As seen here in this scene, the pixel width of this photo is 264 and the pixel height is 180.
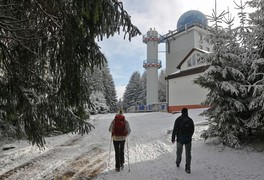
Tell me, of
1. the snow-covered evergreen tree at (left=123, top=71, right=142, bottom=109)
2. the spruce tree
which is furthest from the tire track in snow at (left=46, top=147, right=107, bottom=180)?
the snow-covered evergreen tree at (left=123, top=71, right=142, bottom=109)

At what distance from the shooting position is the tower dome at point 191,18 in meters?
48.3

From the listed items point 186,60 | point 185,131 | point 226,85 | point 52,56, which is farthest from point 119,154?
point 186,60

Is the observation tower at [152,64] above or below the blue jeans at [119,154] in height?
above

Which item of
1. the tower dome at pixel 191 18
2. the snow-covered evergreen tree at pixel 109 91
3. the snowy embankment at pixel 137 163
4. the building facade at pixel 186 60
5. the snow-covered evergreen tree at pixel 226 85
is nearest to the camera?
the snowy embankment at pixel 137 163

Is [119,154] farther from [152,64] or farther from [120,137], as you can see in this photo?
[152,64]

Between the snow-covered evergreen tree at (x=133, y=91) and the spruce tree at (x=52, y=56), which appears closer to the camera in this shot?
the spruce tree at (x=52, y=56)

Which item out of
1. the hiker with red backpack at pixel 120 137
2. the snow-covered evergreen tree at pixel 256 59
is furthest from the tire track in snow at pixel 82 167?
the snow-covered evergreen tree at pixel 256 59

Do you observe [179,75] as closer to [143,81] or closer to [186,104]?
[186,104]

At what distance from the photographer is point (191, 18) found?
49344 millimetres

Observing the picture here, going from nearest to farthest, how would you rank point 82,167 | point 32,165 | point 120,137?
point 120,137 → point 82,167 → point 32,165

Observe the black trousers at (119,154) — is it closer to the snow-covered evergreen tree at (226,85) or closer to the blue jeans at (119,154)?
the blue jeans at (119,154)

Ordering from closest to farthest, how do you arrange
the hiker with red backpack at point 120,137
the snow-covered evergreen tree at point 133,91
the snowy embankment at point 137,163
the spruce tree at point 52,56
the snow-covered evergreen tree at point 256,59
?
the spruce tree at point 52,56 < the snowy embankment at point 137,163 < the hiker with red backpack at point 120,137 < the snow-covered evergreen tree at point 256,59 < the snow-covered evergreen tree at point 133,91

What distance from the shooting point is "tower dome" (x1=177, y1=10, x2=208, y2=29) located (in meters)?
48.3

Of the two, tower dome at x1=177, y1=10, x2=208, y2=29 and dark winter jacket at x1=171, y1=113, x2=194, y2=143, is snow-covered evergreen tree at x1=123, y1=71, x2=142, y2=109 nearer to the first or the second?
tower dome at x1=177, y1=10, x2=208, y2=29
